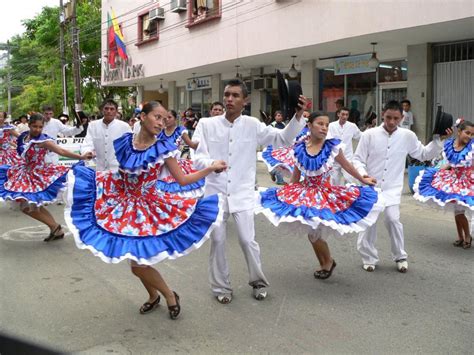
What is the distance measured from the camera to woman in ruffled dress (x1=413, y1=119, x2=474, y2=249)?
6.57 m

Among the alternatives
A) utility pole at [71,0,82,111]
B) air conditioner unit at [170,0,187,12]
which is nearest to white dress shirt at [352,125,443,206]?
air conditioner unit at [170,0,187,12]

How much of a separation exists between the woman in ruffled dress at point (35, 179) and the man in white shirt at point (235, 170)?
3080 millimetres

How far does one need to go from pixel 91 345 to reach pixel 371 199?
2.95 m

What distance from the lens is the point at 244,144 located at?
489 centimetres

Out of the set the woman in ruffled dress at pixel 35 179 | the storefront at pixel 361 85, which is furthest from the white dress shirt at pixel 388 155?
the storefront at pixel 361 85

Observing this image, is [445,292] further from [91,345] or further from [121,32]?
[121,32]

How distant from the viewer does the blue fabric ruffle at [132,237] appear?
12.9ft

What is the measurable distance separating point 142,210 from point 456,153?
454cm

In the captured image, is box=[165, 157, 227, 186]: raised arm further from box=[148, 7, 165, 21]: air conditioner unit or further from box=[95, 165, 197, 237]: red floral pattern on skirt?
box=[148, 7, 165, 21]: air conditioner unit

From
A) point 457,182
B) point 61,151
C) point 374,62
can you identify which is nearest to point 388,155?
point 457,182

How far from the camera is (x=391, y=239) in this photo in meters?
5.82

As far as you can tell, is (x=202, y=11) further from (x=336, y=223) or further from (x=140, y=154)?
(x=140, y=154)

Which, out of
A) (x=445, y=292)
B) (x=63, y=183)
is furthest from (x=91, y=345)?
(x=63, y=183)

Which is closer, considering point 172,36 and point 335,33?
point 335,33
